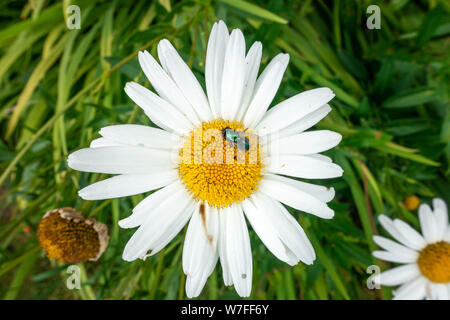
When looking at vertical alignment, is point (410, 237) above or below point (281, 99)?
below

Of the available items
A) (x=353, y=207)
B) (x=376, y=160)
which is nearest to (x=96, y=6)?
(x=376, y=160)

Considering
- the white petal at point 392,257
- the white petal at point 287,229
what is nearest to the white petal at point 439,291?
the white petal at point 392,257

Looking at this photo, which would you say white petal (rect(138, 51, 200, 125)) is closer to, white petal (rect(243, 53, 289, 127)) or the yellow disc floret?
white petal (rect(243, 53, 289, 127))

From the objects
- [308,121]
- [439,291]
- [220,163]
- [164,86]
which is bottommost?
[439,291]

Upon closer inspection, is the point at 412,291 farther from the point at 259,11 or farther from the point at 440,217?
the point at 259,11

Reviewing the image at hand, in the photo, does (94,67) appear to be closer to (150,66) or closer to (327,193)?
(150,66)

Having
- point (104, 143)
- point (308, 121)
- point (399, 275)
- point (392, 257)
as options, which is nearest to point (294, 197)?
point (308, 121)

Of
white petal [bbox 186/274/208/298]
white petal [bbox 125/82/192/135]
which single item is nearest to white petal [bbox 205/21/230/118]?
white petal [bbox 125/82/192/135]
